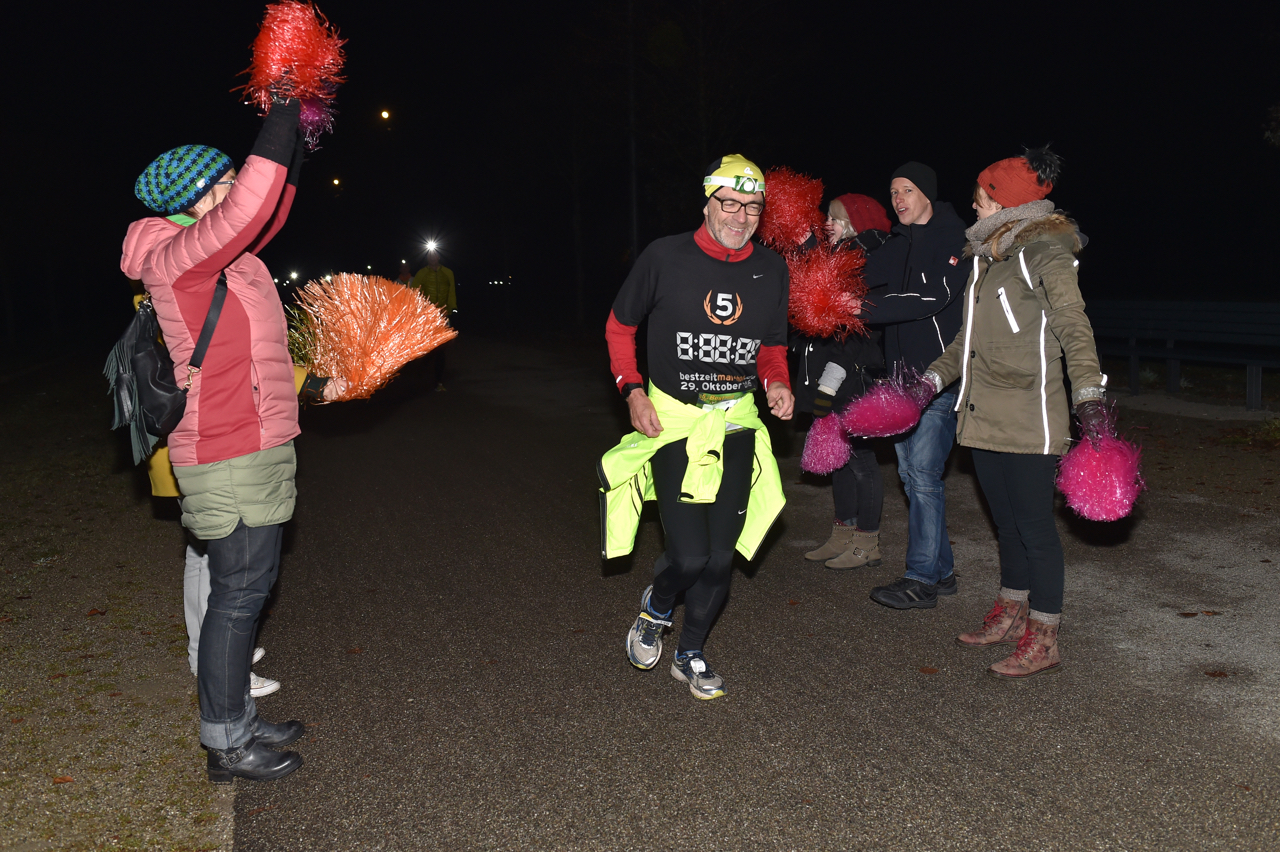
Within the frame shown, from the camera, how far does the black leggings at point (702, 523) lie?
3.98 meters

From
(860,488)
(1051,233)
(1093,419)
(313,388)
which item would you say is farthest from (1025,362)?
(313,388)

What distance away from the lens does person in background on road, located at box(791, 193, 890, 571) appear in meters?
5.42

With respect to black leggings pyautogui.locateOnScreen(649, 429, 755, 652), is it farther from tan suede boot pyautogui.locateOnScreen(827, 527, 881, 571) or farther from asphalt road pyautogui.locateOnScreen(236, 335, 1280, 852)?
tan suede boot pyautogui.locateOnScreen(827, 527, 881, 571)

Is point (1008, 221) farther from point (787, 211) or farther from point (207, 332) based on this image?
point (207, 332)

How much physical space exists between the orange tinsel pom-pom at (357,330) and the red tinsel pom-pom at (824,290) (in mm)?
1938

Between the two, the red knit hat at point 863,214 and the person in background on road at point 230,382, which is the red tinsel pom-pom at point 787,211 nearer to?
the red knit hat at point 863,214

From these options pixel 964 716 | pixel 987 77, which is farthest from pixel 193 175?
pixel 987 77

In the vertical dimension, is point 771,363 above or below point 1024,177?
below

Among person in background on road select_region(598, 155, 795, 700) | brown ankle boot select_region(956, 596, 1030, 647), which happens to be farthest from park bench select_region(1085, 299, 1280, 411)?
person in background on road select_region(598, 155, 795, 700)

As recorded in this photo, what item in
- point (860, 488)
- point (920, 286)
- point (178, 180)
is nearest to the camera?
point (178, 180)

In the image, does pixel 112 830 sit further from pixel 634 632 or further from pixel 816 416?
pixel 816 416

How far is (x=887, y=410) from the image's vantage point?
4672 mm

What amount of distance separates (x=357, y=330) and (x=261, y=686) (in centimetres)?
168

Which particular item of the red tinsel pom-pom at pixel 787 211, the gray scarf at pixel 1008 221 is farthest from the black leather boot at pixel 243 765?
the gray scarf at pixel 1008 221
